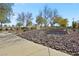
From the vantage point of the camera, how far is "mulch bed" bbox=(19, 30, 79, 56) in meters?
2.31

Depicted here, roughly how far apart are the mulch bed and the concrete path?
41 mm

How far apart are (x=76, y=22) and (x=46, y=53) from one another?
39cm

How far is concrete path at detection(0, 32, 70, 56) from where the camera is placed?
7.64ft

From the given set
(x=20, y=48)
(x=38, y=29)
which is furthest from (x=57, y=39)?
(x=20, y=48)

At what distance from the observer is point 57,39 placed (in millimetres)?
2348

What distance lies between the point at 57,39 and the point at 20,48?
0.35m

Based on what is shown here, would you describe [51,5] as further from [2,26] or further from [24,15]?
[2,26]

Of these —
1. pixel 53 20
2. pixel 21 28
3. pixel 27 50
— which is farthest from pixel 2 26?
pixel 53 20

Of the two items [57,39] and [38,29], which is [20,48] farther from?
[57,39]

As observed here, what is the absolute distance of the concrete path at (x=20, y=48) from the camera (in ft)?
7.64

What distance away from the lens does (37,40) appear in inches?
93.0

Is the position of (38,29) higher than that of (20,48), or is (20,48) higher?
(38,29)

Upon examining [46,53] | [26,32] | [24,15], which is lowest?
[46,53]

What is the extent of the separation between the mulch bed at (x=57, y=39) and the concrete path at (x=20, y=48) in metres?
0.04
